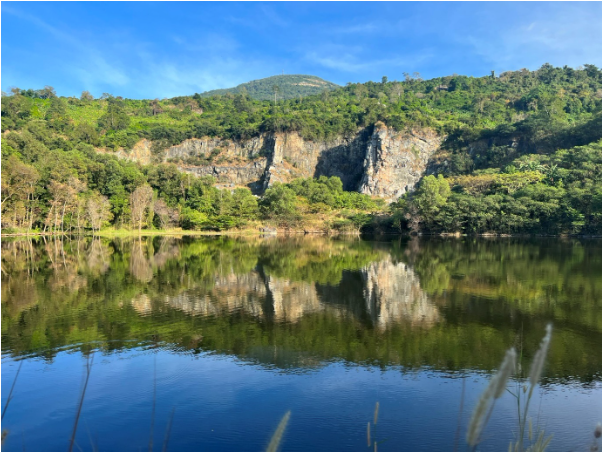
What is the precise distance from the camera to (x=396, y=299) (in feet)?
53.5

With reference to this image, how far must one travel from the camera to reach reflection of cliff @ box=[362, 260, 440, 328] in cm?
1334

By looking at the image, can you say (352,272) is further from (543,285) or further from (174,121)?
(174,121)

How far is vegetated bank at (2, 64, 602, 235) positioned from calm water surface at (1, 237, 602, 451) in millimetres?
43911

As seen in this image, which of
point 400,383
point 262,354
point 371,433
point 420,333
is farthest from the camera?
point 420,333

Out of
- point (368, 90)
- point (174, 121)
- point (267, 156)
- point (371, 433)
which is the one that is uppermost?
point (368, 90)

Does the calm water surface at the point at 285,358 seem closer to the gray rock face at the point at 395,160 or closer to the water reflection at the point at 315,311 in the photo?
the water reflection at the point at 315,311

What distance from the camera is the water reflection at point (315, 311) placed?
402 inches

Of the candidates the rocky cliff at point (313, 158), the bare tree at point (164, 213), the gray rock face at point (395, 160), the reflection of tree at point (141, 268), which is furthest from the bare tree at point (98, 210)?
the gray rock face at point (395, 160)

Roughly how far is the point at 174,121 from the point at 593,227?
368 ft

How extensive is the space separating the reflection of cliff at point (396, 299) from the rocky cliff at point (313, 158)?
84974 millimetres

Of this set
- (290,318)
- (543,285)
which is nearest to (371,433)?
(290,318)

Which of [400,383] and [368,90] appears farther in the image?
[368,90]

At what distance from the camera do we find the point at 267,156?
11500cm

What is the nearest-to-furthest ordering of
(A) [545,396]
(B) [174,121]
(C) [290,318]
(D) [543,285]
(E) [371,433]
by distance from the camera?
(E) [371,433] → (A) [545,396] → (C) [290,318] → (D) [543,285] → (B) [174,121]
